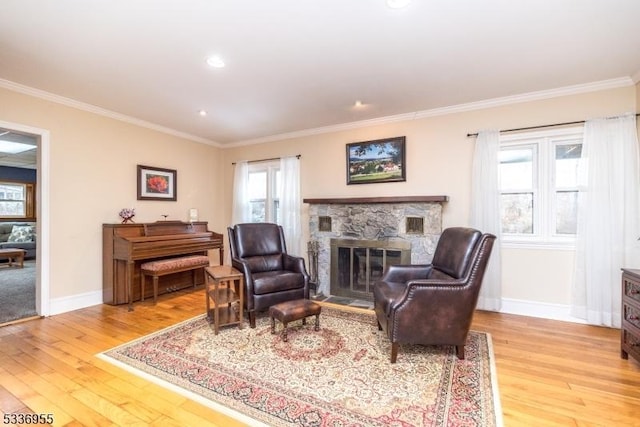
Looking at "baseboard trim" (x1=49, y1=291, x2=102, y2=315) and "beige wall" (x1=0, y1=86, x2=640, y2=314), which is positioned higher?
"beige wall" (x1=0, y1=86, x2=640, y2=314)

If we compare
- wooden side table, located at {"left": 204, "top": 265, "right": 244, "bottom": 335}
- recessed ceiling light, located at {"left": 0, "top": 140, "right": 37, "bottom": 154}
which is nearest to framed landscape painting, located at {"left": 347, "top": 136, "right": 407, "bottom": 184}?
wooden side table, located at {"left": 204, "top": 265, "right": 244, "bottom": 335}

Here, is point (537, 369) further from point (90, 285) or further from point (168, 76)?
point (90, 285)

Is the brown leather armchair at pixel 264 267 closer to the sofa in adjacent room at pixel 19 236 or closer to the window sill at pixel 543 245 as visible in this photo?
the window sill at pixel 543 245

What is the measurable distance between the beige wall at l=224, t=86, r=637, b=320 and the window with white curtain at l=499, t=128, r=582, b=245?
160 millimetres

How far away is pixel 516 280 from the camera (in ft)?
11.3

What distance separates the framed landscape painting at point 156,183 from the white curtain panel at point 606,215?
527 centimetres

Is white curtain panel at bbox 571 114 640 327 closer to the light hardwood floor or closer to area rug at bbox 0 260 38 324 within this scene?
the light hardwood floor

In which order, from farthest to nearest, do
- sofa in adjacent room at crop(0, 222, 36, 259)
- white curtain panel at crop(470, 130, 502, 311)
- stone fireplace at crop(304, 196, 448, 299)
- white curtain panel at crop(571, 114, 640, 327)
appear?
sofa in adjacent room at crop(0, 222, 36, 259)
stone fireplace at crop(304, 196, 448, 299)
white curtain panel at crop(470, 130, 502, 311)
white curtain panel at crop(571, 114, 640, 327)

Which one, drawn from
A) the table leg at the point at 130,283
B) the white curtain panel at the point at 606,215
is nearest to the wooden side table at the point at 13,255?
the table leg at the point at 130,283

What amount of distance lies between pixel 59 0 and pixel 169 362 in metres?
2.52

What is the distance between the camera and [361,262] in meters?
4.11

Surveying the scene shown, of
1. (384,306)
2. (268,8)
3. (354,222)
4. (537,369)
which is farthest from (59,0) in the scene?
(537,369)

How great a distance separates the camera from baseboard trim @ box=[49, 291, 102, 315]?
3367 millimetres

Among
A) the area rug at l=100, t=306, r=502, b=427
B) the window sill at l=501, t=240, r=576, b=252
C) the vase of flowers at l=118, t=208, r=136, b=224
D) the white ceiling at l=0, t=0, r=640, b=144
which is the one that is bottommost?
the area rug at l=100, t=306, r=502, b=427
